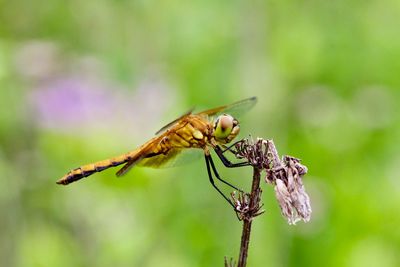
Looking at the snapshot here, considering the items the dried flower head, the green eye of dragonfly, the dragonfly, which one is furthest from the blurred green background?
the dried flower head

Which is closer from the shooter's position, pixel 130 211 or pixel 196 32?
pixel 130 211

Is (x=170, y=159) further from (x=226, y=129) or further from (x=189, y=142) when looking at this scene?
(x=226, y=129)

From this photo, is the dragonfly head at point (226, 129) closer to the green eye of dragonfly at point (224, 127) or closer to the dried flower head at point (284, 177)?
the green eye of dragonfly at point (224, 127)

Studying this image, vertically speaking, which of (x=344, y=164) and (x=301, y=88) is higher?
(x=301, y=88)

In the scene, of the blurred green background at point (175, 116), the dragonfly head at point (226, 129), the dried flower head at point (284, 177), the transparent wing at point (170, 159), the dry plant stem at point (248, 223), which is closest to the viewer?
the dry plant stem at point (248, 223)

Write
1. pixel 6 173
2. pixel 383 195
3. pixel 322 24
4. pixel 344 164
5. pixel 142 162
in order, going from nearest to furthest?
pixel 142 162 < pixel 6 173 < pixel 383 195 < pixel 344 164 < pixel 322 24

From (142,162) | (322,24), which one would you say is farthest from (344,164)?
(142,162)

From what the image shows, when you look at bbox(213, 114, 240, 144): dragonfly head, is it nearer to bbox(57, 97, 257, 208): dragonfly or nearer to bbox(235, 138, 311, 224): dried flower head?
bbox(57, 97, 257, 208): dragonfly

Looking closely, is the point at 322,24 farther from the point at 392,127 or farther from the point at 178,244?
the point at 178,244

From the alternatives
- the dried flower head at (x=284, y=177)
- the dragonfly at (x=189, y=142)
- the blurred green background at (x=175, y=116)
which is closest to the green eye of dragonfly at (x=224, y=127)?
the dragonfly at (x=189, y=142)
